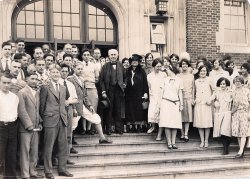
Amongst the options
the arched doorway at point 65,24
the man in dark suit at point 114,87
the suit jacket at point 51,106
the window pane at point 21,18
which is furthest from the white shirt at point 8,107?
the window pane at point 21,18

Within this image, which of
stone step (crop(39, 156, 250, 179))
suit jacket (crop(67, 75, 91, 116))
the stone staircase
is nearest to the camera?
stone step (crop(39, 156, 250, 179))

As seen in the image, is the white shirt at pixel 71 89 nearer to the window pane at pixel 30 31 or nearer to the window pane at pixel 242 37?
the window pane at pixel 30 31

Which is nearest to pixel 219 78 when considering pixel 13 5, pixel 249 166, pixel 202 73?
pixel 202 73

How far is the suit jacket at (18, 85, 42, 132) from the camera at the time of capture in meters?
6.64

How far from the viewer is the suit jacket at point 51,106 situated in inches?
277

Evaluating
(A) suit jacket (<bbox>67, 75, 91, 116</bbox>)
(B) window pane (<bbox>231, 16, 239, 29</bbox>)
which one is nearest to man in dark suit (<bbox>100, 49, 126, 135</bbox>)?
(A) suit jacket (<bbox>67, 75, 91, 116</bbox>)

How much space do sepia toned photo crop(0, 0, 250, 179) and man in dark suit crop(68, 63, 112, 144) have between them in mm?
21

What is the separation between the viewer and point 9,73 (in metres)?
6.61

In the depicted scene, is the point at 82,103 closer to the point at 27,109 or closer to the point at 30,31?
the point at 27,109

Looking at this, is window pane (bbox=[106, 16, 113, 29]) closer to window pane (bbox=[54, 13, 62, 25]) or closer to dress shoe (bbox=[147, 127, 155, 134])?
window pane (bbox=[54, 13, 62, 25])

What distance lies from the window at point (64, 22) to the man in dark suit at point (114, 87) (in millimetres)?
2713

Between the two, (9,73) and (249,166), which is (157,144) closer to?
(249,166)

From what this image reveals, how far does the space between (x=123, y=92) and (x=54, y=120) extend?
7.78ft

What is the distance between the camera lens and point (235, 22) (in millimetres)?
12656
